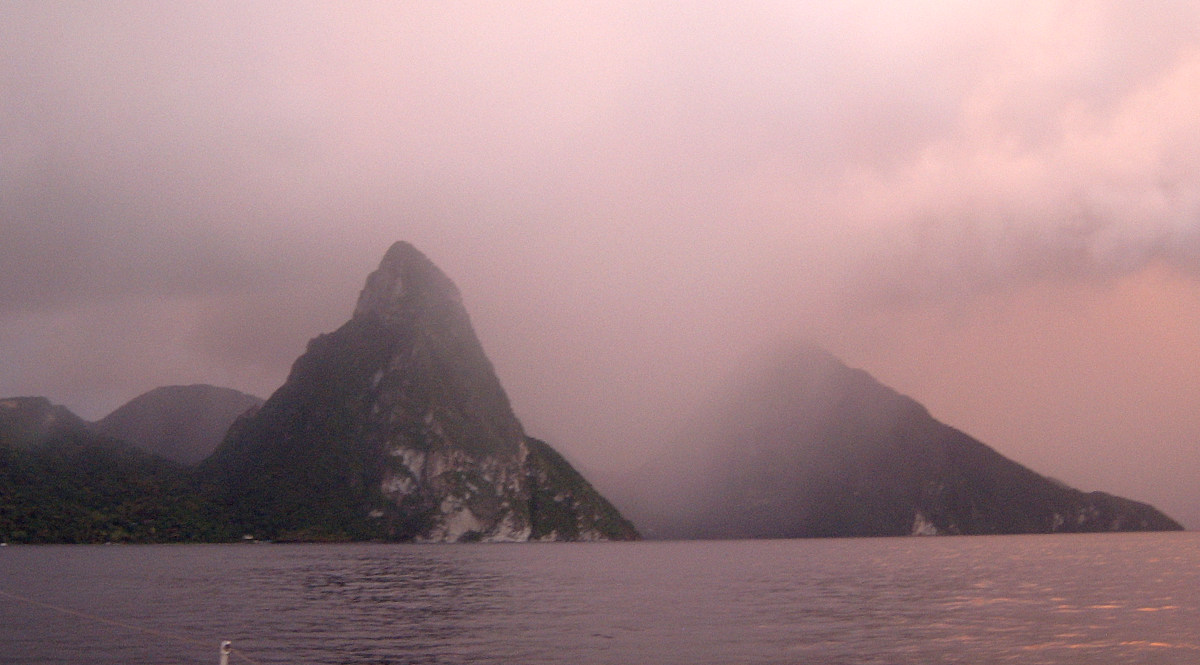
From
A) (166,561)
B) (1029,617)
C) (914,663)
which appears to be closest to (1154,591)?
(1029,617)

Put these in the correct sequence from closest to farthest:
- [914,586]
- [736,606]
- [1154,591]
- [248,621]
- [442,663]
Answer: [442,663] → [248,621] → [736,606] → [1154,591] → [914,586]

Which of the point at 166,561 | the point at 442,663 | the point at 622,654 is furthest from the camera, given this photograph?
the point at 166,561

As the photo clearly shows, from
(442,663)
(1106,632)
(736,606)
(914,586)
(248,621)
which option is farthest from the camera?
(914,586)

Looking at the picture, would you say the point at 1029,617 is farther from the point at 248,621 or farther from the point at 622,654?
the point at 248,621

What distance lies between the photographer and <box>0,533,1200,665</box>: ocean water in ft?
153

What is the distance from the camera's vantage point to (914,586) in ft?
319

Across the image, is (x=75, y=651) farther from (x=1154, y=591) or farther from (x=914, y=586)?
(x=1154, y=591)

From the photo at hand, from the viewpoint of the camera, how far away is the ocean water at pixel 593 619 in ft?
153

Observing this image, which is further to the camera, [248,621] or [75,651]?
[248,621]

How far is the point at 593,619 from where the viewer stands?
65250 mm

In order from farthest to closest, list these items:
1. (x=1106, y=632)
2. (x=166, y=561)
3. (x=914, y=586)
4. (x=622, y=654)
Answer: (x=166, y=561), (x=914, y=586), (x=1106, y=632), (x=622, y=654)

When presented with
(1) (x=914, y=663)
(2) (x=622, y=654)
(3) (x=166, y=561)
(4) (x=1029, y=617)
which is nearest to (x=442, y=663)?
(2) (x=622, y=654)

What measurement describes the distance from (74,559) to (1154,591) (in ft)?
498

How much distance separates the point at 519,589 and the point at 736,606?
29.1 m
